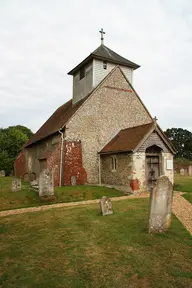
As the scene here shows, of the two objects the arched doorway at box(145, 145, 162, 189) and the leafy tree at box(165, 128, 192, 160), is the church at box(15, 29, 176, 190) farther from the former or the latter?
the leafy tree at box(165, 128, 192, 160)

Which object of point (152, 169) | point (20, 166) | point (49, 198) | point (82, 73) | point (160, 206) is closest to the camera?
point (160, 206)

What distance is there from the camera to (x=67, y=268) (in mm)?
5465

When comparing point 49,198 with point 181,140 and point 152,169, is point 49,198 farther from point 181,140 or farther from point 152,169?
point 181,140

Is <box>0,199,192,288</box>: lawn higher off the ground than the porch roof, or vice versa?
the porch roof

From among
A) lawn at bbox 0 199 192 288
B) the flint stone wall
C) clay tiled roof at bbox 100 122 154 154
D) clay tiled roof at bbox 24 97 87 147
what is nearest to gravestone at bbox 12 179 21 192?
the flint stone wall

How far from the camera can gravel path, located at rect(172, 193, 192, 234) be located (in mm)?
9186

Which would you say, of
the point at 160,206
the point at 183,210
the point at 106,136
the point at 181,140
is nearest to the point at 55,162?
the point at 106,136

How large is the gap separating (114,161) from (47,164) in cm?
533

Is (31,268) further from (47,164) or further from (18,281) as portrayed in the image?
(47,164)

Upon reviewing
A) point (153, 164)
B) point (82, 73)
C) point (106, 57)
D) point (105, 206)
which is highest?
point (106, 57)

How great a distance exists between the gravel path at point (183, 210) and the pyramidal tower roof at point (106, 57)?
14934mm

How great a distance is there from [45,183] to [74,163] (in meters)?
5.54

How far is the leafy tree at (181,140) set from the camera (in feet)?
257

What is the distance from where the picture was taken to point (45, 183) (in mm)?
14891
